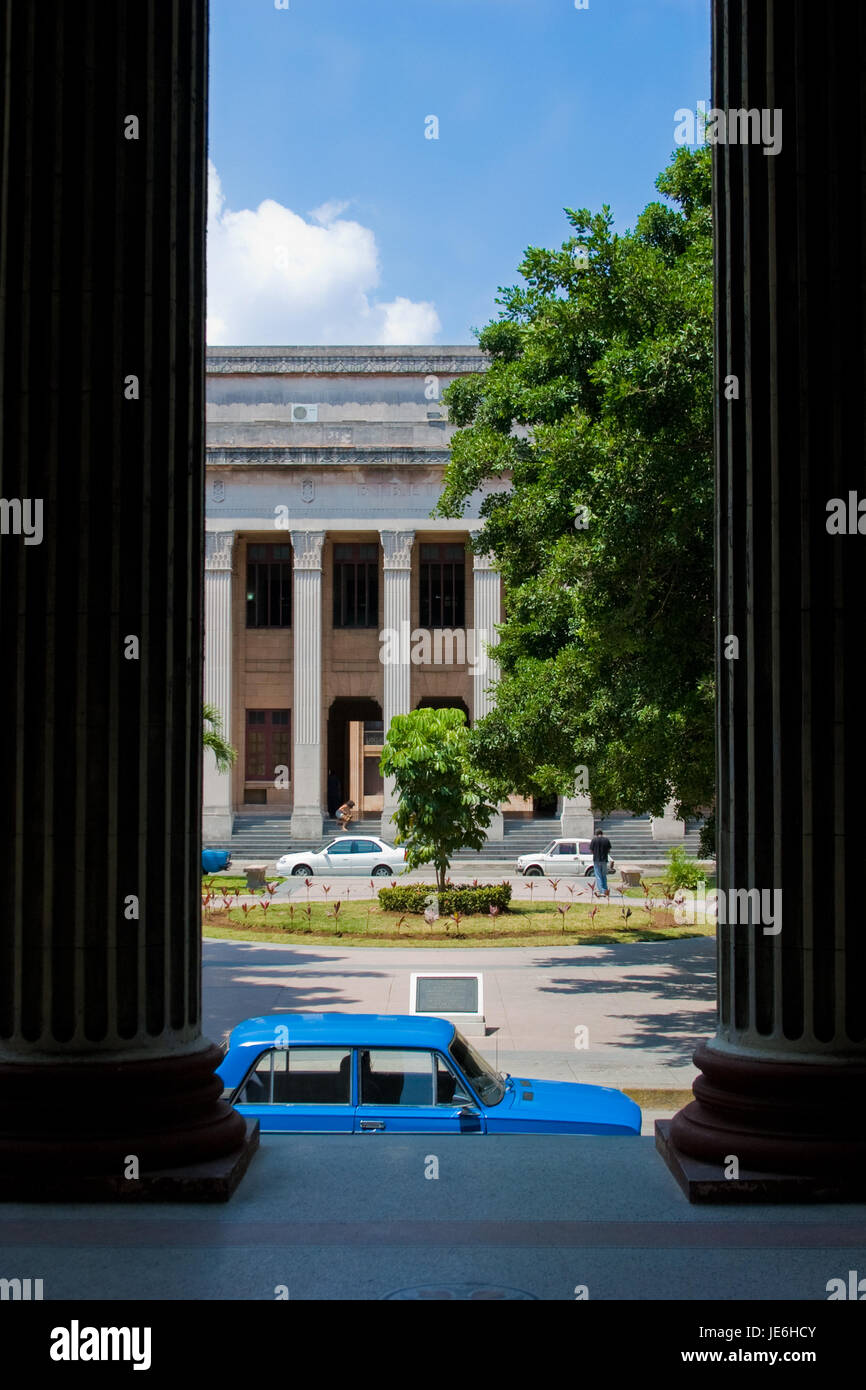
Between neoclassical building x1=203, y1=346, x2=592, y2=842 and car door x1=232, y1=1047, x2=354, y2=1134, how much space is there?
36957 mm

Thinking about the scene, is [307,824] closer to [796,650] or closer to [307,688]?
[307,688]

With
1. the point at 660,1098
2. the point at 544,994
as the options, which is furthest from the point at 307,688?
the point at 660,1098

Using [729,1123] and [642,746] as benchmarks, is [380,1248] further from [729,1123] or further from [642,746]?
[642,746]

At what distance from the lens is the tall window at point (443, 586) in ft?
168

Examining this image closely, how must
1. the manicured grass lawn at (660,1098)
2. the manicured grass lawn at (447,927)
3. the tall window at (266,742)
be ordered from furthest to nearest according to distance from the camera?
the tall window at (266,742)
the manicured grass lawn at (447,927)
the manicured grass lawn at (660,1098)

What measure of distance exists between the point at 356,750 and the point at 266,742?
4508mm

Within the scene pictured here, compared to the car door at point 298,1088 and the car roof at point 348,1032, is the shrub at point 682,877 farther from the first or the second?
the car door at point 298,1088

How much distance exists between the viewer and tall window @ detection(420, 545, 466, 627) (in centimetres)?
5109

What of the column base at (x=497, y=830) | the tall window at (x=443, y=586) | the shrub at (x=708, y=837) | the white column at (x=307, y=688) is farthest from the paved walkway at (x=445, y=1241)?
the tall window at (x=443, y=586)

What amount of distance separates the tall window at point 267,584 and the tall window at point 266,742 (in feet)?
11.6

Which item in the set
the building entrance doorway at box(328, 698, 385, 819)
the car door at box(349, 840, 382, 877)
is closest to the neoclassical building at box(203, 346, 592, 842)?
the building entrance doorway at box(328, 698, 385, 819)

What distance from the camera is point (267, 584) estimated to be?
168 ft

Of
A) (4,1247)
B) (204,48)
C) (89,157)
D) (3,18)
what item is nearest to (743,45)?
(204,48)
